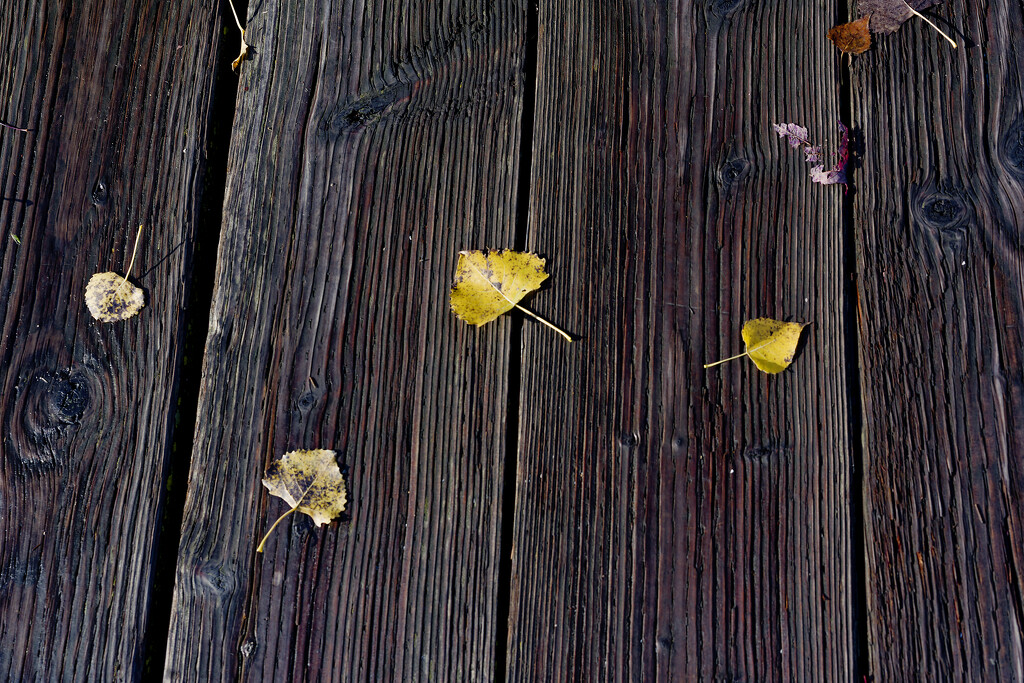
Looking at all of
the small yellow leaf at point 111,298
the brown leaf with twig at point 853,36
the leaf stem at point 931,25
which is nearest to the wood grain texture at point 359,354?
the small yellow leaf at point 111,298

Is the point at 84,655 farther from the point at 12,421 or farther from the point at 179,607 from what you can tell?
the point at 12,421

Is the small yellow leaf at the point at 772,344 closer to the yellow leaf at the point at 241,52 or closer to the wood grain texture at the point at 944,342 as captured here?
the wood grain texture at the point at 944,342

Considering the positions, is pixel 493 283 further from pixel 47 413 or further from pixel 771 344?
pixel 47 413

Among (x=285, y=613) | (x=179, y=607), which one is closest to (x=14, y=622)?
(x=179, y=607)

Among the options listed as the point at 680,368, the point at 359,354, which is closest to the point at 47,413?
the point at 359,354

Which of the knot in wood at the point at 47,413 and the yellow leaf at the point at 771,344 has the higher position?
the yellow leaf at the point at 771,344

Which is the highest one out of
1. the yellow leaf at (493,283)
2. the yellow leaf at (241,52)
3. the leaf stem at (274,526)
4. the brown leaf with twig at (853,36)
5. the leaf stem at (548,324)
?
the brown leaf with twig at (853,36)
